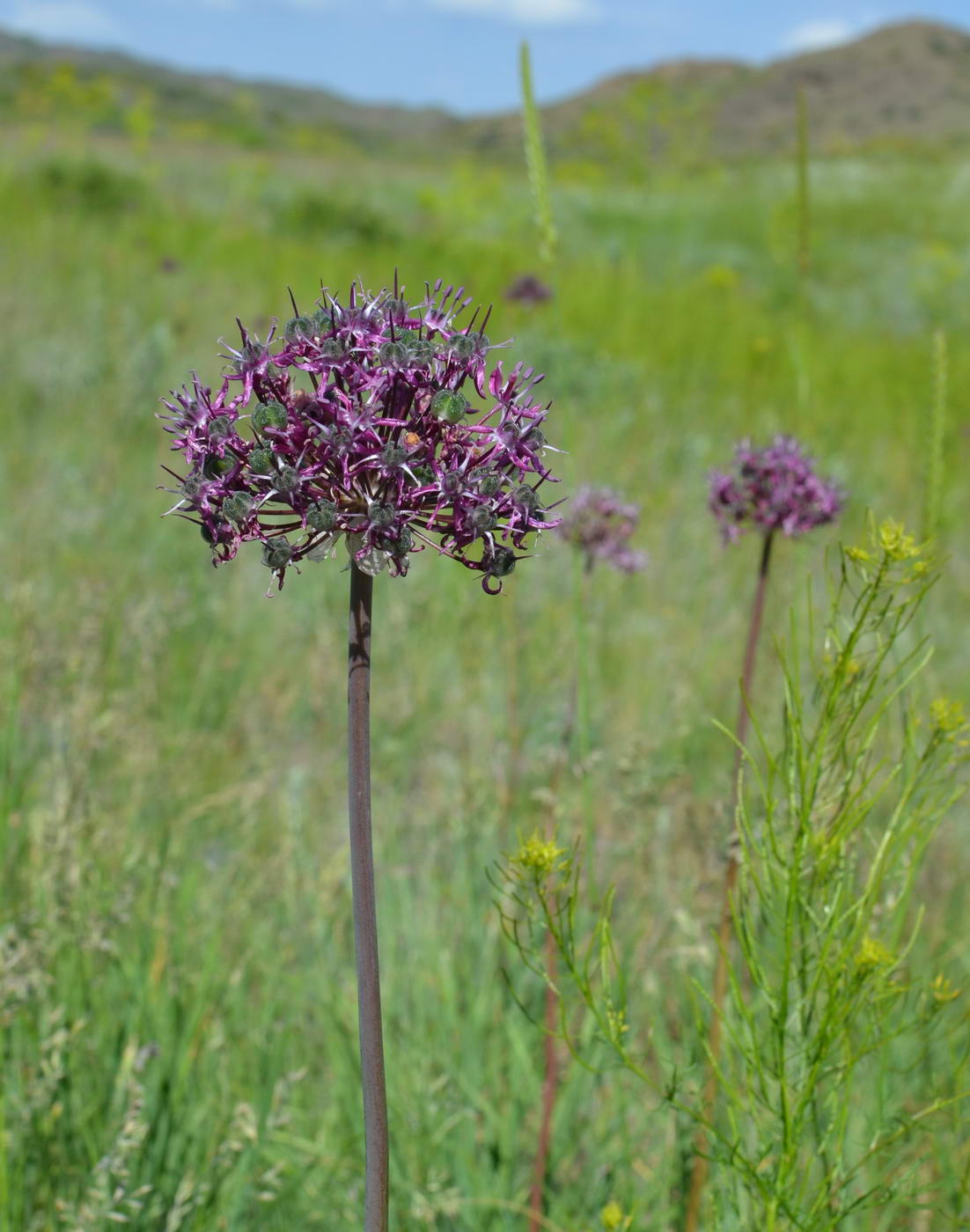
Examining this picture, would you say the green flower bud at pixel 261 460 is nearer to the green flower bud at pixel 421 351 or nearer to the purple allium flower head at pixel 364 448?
the purple allium flower head at pixel 364 448

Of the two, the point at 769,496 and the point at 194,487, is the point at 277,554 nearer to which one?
the point at 194,487

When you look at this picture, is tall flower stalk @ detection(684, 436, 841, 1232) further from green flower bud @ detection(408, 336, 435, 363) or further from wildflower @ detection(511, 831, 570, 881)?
green flower bud @ detection(408, 336, 435, 363)

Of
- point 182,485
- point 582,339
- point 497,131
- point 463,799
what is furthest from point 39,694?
point 497,131

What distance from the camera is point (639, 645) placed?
4.12 meters

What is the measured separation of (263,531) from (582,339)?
8.12 m

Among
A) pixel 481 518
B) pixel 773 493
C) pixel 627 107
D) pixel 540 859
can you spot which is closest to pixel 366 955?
pixel 540 859

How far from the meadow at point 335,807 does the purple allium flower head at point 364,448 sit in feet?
0.91

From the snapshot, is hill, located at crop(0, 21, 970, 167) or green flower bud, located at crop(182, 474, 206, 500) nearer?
green flower bud, located at crop(182, 474, 206, 500)

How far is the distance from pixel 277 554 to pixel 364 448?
13 centimetres

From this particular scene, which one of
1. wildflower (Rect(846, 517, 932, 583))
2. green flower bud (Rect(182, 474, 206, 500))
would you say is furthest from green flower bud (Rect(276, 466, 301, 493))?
wildflower (Rect(846, 517, 932, 583))

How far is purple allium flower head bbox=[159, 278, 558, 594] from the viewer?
1035 mm

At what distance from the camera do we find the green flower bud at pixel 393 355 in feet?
3.41

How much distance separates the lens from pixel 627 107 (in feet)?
16.5

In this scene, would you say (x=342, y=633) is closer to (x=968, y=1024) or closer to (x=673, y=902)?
(x=673, y=902)
